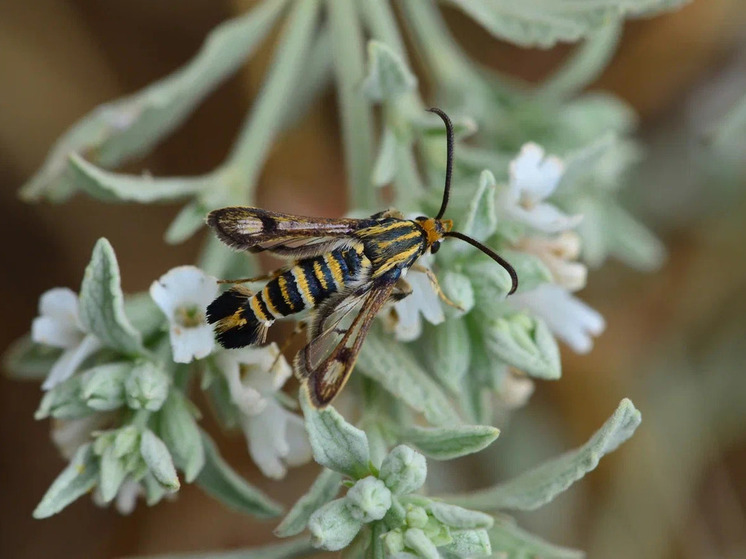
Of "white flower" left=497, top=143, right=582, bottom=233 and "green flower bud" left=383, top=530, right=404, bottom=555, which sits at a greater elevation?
"white flower" left=497, top=143, right=582, bottom=233

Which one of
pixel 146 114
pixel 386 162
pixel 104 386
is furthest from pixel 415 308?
pixel 146 114

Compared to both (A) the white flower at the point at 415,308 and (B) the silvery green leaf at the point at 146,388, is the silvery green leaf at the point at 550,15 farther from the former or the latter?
(B) the silvery green leaf at the point at 146,388

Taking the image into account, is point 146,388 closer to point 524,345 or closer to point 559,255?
point 524,345

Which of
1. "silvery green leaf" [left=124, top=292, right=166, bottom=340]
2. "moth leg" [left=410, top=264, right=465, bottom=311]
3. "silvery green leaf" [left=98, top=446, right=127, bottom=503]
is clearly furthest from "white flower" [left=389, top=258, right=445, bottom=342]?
"silvery green leaf" [left=98, top=446, right=127, bottom=503]

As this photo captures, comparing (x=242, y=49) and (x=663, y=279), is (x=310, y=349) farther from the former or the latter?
(x=663, y=279)

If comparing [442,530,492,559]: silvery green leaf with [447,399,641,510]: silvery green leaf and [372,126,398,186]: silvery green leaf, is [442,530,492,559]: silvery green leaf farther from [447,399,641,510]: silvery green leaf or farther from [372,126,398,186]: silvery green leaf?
[372,126,398,186]: silvery green leaf

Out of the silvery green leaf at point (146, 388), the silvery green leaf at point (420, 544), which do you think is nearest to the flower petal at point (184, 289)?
the silvery green leaf at point (146, 388)

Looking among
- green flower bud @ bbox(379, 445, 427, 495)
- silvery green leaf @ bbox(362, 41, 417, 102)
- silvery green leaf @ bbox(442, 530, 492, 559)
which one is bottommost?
silvery green leaf @ bbox(442, 530, 492, 559)
